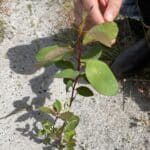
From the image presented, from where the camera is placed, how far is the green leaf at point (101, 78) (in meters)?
0.98

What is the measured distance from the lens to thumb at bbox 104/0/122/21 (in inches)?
54.4

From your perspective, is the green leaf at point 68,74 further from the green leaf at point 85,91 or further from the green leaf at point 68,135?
→ the green leaf at point 68,135

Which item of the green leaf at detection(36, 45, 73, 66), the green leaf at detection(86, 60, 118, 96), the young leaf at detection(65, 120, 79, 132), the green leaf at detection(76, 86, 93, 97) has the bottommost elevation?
the young leaf at detection(65, 120, 79, 132)

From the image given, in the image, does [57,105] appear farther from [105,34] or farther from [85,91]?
[105,34]

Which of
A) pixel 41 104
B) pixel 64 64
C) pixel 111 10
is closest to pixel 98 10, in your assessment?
pixel 111 10

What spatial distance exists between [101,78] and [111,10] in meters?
0.47

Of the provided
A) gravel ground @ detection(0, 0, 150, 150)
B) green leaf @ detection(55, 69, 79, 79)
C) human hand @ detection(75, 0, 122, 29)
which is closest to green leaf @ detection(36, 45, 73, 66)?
green leaf @ detection(55, 69, 79, 79)

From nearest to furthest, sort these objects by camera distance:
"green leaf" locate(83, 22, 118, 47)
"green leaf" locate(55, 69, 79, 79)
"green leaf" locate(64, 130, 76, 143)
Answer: "green leaf" locate(83, 22, 118, 47) < "green leaf" locate(55, 69, 79, 79) < "green leaf" locate(64, 130, 76, 143)

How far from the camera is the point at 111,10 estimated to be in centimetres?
140

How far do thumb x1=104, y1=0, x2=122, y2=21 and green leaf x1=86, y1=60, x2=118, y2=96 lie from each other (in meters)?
0.41

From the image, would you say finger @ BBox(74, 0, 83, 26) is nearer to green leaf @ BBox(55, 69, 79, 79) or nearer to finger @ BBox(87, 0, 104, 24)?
finger @ BBox(87, 0, 104, 24)

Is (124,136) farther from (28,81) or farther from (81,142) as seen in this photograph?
(28,81)

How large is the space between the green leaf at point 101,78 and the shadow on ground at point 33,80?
516 millimetres

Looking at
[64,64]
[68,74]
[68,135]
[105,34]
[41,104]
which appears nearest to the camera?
[105,34]
